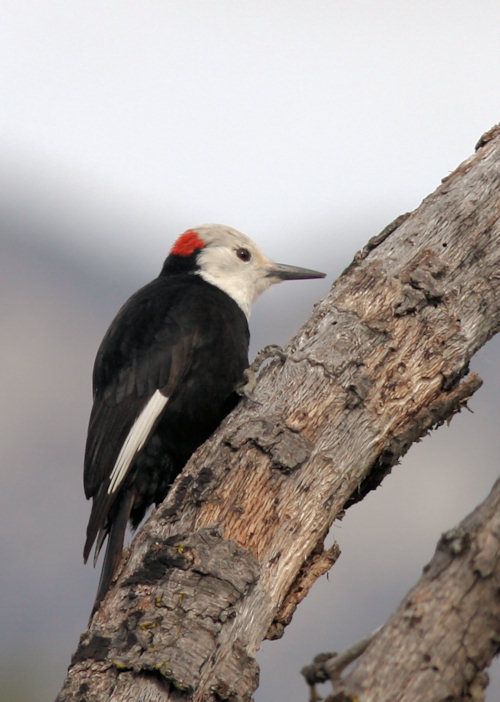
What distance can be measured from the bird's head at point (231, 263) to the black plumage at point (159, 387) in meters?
0.56

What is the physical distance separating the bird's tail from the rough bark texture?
1331mm

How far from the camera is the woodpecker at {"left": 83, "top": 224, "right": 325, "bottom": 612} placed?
13.5 feet

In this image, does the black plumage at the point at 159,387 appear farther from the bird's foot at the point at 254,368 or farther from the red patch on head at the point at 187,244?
the red patch on head at the point at 187,244

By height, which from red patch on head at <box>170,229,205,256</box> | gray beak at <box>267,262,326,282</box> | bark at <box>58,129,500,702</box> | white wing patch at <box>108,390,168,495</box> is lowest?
bark at <box>58,129,500,702</box>

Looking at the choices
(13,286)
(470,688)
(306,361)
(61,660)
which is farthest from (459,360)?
(13,286)

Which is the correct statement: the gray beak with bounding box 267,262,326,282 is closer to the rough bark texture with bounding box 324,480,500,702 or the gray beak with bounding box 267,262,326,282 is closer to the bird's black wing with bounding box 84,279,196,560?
the bird's black wing with bounding box 84,279,196,560

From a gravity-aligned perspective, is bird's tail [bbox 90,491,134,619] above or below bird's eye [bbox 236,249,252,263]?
below

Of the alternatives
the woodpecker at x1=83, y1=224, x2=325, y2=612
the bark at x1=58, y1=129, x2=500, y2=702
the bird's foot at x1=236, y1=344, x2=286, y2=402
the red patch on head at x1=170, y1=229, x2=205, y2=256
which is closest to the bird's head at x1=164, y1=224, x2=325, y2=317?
the red patch on head at x1=170, y1=229, x2=205, y2=256

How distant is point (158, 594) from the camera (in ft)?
9.66

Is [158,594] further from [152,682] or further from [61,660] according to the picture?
[61,660]

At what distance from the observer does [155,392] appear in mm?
4246

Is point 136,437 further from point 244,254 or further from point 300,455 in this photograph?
point 244,254

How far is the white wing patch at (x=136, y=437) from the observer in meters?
4.06

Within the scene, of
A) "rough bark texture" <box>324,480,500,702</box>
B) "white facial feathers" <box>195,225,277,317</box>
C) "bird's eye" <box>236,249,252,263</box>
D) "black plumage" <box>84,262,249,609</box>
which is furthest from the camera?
"bird's eye" <box>236,249,252,263</box>
